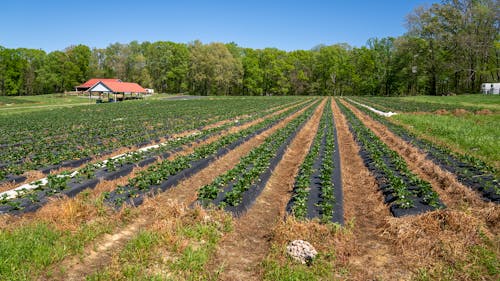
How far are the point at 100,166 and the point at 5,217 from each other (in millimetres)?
4408

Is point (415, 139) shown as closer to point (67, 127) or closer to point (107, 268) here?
point (107, 268)

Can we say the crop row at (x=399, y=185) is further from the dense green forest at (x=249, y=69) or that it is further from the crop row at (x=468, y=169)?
the dense green forest at (x=249, y=69)

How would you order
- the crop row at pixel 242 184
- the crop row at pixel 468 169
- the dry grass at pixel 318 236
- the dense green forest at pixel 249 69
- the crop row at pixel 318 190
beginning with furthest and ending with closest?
the dense green forest at pixel 249 69 → the crop row at pixel 468 169 → the crop row at pixel 242 184 → the crop row at pixel 318 190 → the dry grass at pixel 318 236

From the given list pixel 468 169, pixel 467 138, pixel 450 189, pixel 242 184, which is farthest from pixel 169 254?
pixel 467 138

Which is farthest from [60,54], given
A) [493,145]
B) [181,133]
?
[493,145]

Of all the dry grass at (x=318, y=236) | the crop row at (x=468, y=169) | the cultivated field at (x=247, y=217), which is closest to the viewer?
the cultivated field at (x=247, y=217)

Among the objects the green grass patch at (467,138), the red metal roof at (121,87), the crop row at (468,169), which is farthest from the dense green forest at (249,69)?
the crop row at (468,169)

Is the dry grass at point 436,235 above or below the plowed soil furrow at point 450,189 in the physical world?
below

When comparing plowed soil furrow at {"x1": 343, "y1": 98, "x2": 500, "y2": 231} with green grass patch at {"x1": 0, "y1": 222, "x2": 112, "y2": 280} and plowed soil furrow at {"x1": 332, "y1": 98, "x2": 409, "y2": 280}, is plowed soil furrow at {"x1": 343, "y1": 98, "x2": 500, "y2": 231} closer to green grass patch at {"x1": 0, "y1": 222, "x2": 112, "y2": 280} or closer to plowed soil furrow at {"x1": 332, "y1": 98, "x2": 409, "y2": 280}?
plowed soil furrow at {"x1": 332, "y1": 98, "x2": 409, "y2": 280}

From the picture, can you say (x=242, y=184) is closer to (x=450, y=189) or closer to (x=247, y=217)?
(x=247, y=217)

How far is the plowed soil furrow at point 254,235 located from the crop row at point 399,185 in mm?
2811

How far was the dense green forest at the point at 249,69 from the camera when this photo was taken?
79.9 m

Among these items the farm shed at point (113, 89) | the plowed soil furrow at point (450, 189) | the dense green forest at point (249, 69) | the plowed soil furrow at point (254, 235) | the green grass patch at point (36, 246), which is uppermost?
the dense green forest at point (249, 69)

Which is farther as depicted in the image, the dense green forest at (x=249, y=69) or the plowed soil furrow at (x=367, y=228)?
the dense green forest at (x=249, y=69)
